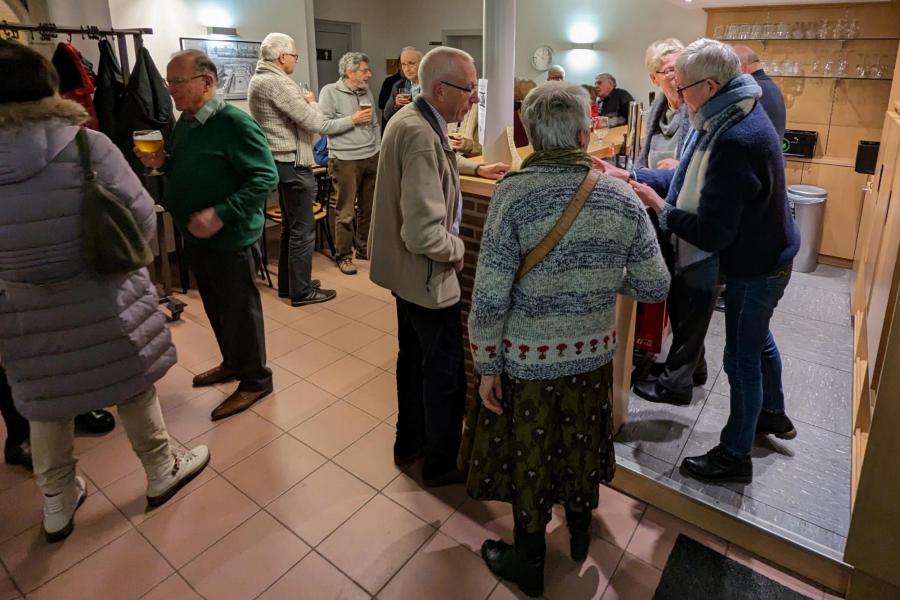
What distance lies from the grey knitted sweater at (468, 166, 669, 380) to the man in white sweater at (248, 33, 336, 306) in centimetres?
260

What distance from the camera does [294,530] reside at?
2031mm

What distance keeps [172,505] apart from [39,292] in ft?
3.03

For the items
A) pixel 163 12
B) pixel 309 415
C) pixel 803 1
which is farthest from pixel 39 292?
pixel 803 1

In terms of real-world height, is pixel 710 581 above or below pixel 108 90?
below

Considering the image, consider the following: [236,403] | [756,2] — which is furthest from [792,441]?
[756,2]

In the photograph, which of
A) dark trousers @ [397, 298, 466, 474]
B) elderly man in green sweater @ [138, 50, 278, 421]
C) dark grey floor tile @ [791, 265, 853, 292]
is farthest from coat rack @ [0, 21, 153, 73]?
dark grey floor tile @ [791, 265, 853, 292]

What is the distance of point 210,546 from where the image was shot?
1.96 m

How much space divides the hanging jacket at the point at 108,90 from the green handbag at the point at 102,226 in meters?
2.35

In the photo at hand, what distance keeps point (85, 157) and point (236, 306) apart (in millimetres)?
1027

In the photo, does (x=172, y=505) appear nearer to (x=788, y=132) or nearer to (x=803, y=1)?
(x=788, y=132)

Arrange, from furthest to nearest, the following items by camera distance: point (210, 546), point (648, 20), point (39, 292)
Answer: point (648, 20)
point (210, 546)
point (39, 292)

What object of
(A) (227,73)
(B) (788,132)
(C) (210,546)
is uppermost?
(A) (227,73)

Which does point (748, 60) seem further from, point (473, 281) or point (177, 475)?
point (177, 475)

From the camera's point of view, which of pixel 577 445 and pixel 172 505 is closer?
pixel 577 445
